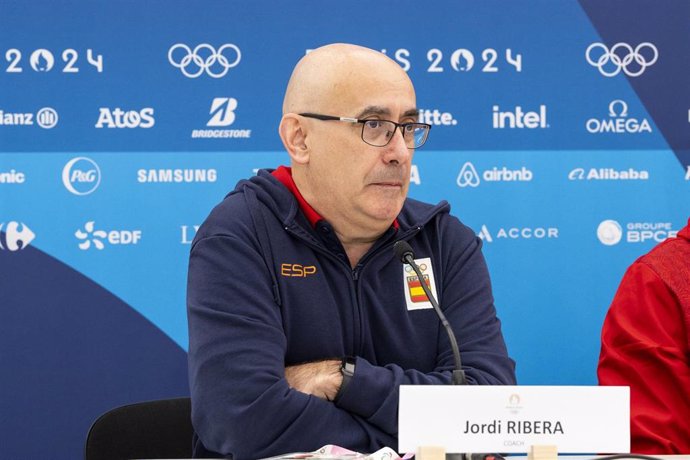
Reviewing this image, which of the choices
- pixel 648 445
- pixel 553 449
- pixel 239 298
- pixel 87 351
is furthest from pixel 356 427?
pixel 87 351

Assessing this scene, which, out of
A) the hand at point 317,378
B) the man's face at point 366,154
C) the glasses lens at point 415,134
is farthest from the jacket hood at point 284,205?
the hand at point 317,378

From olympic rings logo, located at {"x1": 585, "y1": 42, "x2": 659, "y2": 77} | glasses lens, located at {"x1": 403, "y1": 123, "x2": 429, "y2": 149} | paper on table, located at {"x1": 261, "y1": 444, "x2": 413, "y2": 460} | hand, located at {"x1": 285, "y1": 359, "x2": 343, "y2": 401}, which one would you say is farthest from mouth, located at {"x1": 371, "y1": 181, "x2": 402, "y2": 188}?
olympic rings logo, located at {"x1": 585, "y1": 42, "x2": 659, "y2": 77}

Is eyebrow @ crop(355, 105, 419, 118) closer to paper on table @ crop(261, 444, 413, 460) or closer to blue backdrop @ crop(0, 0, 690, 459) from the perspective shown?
paper on table @ crop(261, 444, 413, 460)

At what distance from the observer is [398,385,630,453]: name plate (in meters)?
1.45

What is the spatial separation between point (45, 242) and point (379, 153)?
1.63m

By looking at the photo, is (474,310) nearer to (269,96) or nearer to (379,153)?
(379,153)

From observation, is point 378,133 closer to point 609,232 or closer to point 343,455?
point 343,455

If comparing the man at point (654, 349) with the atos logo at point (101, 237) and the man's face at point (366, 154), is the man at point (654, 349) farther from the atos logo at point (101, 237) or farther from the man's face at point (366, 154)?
the atos logo at point (101, 237)

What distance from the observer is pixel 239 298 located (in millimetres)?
2074

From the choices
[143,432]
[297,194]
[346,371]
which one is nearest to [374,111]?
[297,194]

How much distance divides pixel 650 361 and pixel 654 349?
1.5 inches

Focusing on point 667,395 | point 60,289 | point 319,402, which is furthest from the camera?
point 60,289

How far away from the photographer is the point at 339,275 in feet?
7.40

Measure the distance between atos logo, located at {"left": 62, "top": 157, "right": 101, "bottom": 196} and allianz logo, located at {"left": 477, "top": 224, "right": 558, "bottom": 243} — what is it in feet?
4.93
